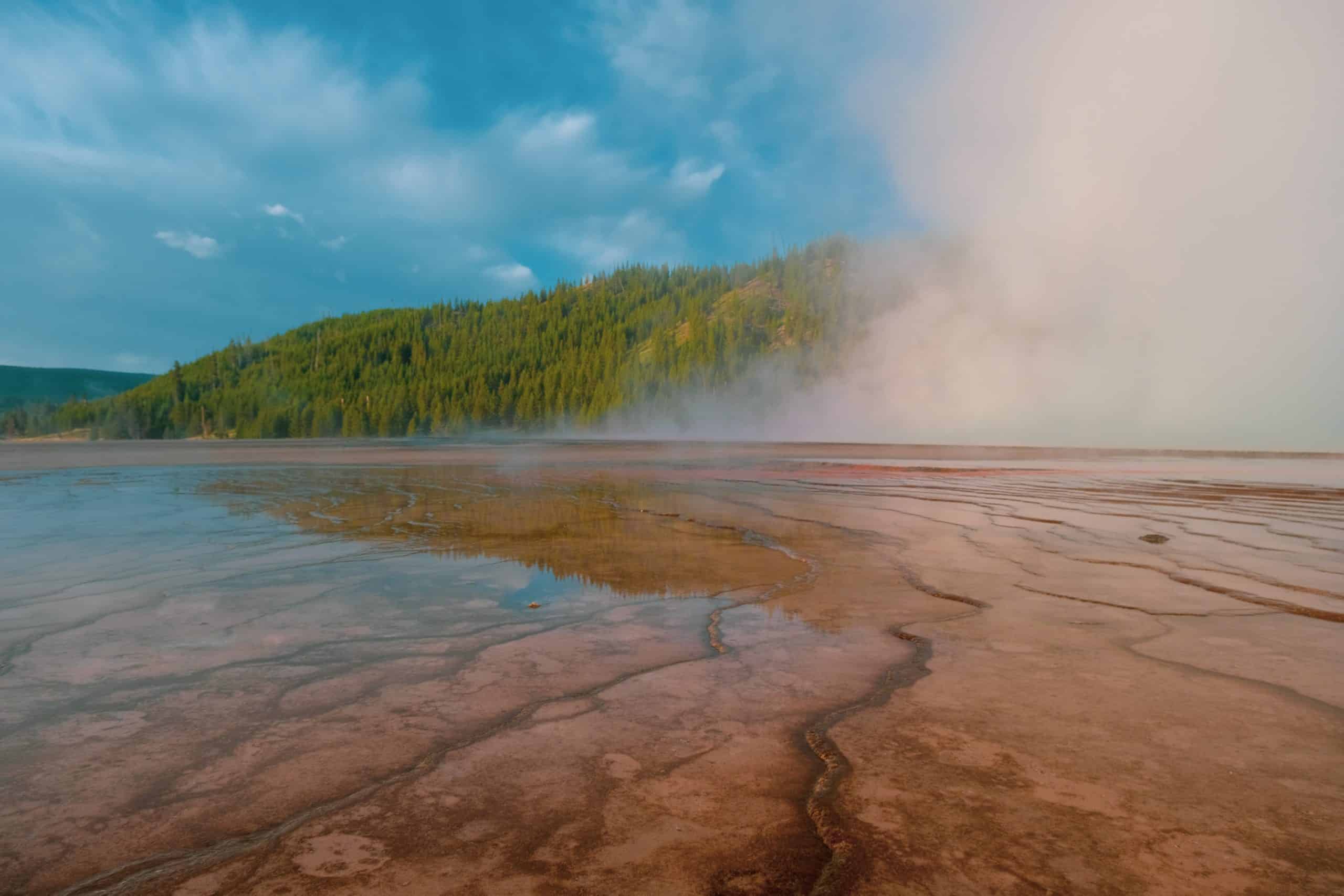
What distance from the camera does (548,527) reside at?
1101cm

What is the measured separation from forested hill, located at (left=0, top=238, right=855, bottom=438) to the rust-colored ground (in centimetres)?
10459

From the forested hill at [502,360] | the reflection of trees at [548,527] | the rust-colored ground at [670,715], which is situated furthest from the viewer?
the forested hill at [502,360]

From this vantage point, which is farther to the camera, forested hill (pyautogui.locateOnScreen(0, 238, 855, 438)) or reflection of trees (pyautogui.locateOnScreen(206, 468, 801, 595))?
forested hill (pyautogui.locateOnScreen(0, 238, 855, 438))

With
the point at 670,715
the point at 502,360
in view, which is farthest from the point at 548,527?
the point at 502,360

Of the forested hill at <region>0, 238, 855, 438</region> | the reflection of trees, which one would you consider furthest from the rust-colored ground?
the forested hill at <region>0, 238, 855, 438</region>

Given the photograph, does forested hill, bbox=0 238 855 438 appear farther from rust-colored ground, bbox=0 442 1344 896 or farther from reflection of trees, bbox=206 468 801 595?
rust-colored ground, bbox=0 442 1344 896

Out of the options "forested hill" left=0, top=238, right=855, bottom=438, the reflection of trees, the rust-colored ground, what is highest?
"forested hill" left=0, top=238, right=855, bottom=438

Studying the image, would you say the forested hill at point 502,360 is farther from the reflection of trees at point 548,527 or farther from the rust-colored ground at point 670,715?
the rust-colored ground at point 670,715

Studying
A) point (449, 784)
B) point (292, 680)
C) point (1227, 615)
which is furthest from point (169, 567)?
point (1227, 615)

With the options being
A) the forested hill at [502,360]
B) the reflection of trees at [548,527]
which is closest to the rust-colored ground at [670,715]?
the reflection of trees at [548,527]

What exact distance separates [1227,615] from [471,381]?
13444 cm

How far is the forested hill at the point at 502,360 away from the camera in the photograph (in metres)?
118

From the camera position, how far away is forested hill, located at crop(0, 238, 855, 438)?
11762cm

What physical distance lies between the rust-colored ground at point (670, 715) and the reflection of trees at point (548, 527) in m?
0.12
